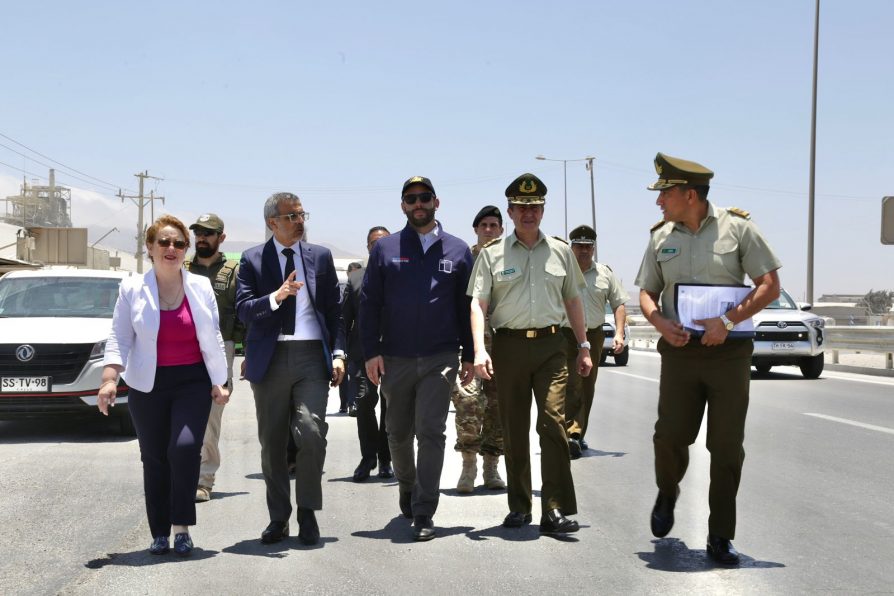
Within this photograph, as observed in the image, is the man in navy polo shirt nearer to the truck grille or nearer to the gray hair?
the gray hair

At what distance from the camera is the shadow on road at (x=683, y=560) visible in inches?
217

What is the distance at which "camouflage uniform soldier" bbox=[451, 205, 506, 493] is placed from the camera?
26.1 ft

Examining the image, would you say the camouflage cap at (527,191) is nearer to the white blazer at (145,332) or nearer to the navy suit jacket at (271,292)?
the navy suit jacket at (271,292)

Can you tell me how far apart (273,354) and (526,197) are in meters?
1.77

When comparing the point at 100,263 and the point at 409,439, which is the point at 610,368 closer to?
the point at 409,439

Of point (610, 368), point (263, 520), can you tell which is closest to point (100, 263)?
point (610, 368)

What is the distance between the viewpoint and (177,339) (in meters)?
6.07

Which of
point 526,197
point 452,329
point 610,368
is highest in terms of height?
point 526,197

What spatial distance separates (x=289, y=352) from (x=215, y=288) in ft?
6.05

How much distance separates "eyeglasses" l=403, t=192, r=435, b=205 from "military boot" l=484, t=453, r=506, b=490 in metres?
2.28

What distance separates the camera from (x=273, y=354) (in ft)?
21.0

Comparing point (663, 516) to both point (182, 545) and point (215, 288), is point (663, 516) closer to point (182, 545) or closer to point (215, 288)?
point (182, 545)

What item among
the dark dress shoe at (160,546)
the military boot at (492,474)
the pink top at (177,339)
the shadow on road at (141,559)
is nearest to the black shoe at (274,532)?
the shadow on road at (141,559)

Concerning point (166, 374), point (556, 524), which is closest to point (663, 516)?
point (556, 524)
